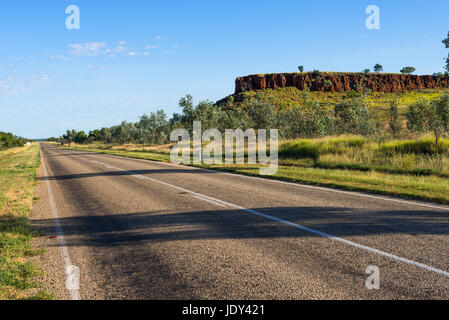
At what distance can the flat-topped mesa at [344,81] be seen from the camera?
5723 inches

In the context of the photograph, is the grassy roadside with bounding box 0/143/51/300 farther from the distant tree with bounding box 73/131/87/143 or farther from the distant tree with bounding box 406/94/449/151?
the distant tree with bounding box 73/131/87/143

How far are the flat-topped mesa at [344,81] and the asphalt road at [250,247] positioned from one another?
5675 inches

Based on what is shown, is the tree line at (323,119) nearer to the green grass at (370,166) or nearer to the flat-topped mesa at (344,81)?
the green grass at (370,166)

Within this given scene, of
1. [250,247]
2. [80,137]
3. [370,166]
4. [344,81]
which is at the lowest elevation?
[250,247]

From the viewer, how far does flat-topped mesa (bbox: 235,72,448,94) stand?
145 meters

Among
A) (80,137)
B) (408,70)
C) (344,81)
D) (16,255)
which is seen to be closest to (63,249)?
(16,255)

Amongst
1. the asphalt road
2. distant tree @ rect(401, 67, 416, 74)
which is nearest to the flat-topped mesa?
distant tree @ rect(401, 67, 416, 74)

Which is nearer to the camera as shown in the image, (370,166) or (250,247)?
(250,247)

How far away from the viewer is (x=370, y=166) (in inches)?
572

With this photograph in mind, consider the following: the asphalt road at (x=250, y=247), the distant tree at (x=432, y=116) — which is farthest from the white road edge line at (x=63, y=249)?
the distant tree at (x=432, y=116)

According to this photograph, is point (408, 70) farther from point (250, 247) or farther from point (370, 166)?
point (250, 247)

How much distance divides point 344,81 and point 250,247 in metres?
158
